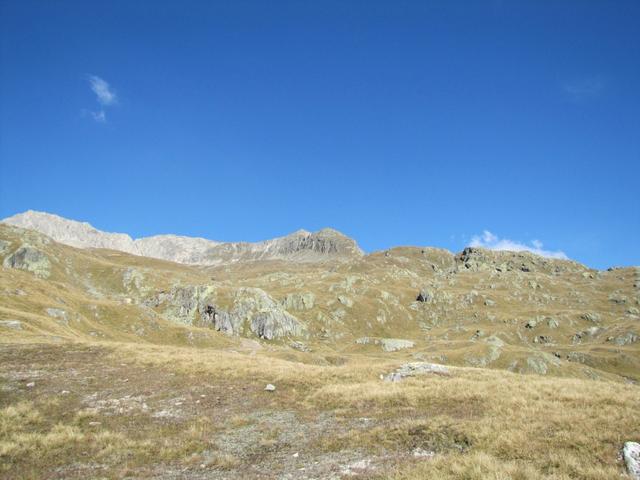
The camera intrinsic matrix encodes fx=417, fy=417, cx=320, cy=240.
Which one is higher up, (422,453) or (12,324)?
(12,324)

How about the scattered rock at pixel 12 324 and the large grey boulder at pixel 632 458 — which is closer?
the large grey boulder at pixel 632 458

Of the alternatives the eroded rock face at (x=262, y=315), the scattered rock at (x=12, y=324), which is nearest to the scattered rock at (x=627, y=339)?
the eroded rock face at (x=262, y=315)

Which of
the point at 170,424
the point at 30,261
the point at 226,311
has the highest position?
the point at 30,261

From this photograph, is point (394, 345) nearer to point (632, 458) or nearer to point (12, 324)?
point (12, 324)

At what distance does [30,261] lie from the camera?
163 m

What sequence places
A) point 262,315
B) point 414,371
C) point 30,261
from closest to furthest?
point 414,371 → point 262,315 → point 30,261

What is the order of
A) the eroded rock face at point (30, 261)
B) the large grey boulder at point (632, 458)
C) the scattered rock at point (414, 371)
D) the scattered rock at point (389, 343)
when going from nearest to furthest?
the large grey boulder at point (632, 458), the scattered rock at point (414, 371), the scattered rock at point (389, 343), the eroded rock face at point (30, 261)

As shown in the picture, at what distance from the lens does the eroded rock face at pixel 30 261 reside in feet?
524

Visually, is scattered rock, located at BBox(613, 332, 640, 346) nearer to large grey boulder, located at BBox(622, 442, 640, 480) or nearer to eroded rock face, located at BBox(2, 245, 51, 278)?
large grey boulder, located at BBox(622, 442, 640, 480)

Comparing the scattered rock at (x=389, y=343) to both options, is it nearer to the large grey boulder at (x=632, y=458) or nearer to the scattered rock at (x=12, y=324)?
the scattered rock at (x=12, y=324)

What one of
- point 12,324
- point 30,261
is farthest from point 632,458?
point 30,261

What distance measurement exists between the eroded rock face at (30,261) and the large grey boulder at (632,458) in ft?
611

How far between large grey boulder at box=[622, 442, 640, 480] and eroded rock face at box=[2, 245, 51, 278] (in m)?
186

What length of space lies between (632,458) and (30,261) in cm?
19418
